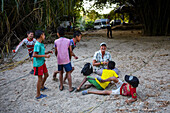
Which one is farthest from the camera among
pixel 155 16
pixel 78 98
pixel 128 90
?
pixel 155 16

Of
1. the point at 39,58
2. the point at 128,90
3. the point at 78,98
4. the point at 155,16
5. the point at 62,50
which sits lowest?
the point at 78,98

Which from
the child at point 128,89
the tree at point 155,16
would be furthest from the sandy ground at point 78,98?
the tree at point 155,16

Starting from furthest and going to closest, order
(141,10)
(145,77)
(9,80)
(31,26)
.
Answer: (141,10)
(31,26)
(9,80)
(145,77)

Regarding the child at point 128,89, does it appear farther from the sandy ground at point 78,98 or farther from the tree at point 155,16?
the tree at point 155,16

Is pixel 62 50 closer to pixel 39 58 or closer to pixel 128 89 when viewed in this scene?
pixel 39 58

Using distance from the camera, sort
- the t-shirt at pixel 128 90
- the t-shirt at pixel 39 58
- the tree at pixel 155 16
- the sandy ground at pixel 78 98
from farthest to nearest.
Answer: the tree at pixel 155 16, the t-shirt at pixel 39 58, the t-shirt at pixel 128 90, the sandy ground at pixel 78 98

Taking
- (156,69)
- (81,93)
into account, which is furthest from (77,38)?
(156,69)

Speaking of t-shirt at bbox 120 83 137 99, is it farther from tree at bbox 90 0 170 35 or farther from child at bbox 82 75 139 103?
tree at bbox 90 0 170 35

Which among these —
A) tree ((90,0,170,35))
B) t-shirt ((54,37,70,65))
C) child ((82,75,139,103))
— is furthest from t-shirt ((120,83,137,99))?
tree ((90,0,170,35))

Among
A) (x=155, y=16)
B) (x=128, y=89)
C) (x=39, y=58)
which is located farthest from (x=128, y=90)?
(x=155, y=16)

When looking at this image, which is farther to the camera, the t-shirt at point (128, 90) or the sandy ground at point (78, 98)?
the t-shirt at point (128, 90)

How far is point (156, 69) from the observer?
4391 mm

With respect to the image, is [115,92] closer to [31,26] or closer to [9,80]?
[9,80]

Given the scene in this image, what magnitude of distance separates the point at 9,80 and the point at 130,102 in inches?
124
